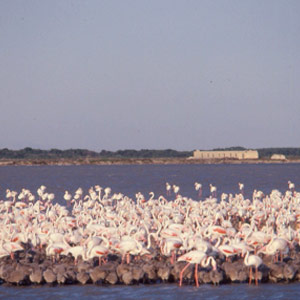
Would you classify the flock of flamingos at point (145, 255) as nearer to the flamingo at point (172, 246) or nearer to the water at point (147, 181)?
the flamingo at point (172, 246)

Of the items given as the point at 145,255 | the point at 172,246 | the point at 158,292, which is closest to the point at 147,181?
the point at 145,255

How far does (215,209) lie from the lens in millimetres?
26312

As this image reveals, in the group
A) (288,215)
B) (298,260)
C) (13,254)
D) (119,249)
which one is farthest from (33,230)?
(288,215)

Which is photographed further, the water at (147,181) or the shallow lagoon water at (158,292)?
the water at (147,181)

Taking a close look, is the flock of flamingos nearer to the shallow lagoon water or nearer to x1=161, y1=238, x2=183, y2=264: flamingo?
x1=161, y1=238, x2=183, y2=264: flamingo

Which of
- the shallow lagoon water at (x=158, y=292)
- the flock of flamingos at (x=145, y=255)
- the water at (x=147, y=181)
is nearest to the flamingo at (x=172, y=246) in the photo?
the flock of flamingos at (x=145, y=255)

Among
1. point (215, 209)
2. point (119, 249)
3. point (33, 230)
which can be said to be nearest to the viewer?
point (119, 249)

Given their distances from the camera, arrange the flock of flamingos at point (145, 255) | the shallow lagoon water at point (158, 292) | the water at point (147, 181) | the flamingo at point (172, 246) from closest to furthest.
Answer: the shallow lagoon water at point (158, 292) → the flock of flamingos at point (145, 255) → the flamingo at point (172, 246) → the water at point (147, 181)

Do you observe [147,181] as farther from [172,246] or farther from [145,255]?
[172,246]

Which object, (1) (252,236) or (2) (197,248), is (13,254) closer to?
(2) (197,248)

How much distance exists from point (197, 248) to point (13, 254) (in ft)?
15.8

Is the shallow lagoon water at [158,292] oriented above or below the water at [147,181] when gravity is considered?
below

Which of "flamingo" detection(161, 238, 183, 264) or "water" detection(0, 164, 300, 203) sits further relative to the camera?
"water" detection(0, 164, 300, 203)

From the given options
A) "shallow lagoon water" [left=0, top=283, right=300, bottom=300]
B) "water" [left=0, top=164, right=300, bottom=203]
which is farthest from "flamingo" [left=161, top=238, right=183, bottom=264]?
"water" [left=0, top=164, right=300, bottom=203]
